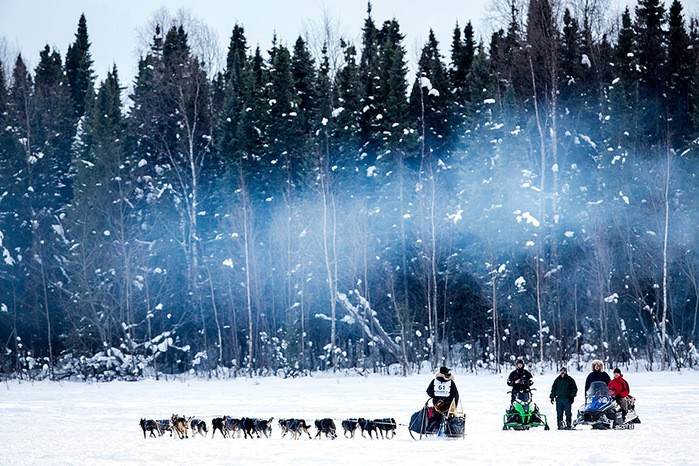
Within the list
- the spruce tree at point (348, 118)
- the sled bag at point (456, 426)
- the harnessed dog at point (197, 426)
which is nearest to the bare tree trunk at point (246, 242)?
the spruce tree at point (348, 118)

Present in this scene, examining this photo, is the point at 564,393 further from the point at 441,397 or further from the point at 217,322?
the point at 217,322

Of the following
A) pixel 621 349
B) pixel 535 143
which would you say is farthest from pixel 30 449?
pixel 535 143

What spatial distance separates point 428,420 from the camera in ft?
47.9

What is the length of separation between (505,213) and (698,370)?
10.7 meters

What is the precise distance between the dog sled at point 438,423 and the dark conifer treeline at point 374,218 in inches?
795

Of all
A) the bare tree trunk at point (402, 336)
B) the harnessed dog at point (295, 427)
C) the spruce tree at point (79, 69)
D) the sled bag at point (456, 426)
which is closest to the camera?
the sled bag at point (456, 426)

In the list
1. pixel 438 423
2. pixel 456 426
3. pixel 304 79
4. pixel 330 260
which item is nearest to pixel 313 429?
pixel 438 423

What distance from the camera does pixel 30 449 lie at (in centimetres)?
1340

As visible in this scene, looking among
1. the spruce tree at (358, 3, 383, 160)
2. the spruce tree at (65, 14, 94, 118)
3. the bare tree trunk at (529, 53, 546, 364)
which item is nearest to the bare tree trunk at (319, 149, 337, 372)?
the spruce tree at (358, 3, 383, 160)

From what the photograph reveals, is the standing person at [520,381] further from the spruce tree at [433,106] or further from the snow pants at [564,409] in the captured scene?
the spruce tree at [433,106]

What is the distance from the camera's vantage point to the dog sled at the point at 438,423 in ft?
46.9

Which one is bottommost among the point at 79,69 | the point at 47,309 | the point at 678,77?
the point at 47,309

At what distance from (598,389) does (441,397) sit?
3.73 meters

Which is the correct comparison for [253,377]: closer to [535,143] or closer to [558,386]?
[535,143]
